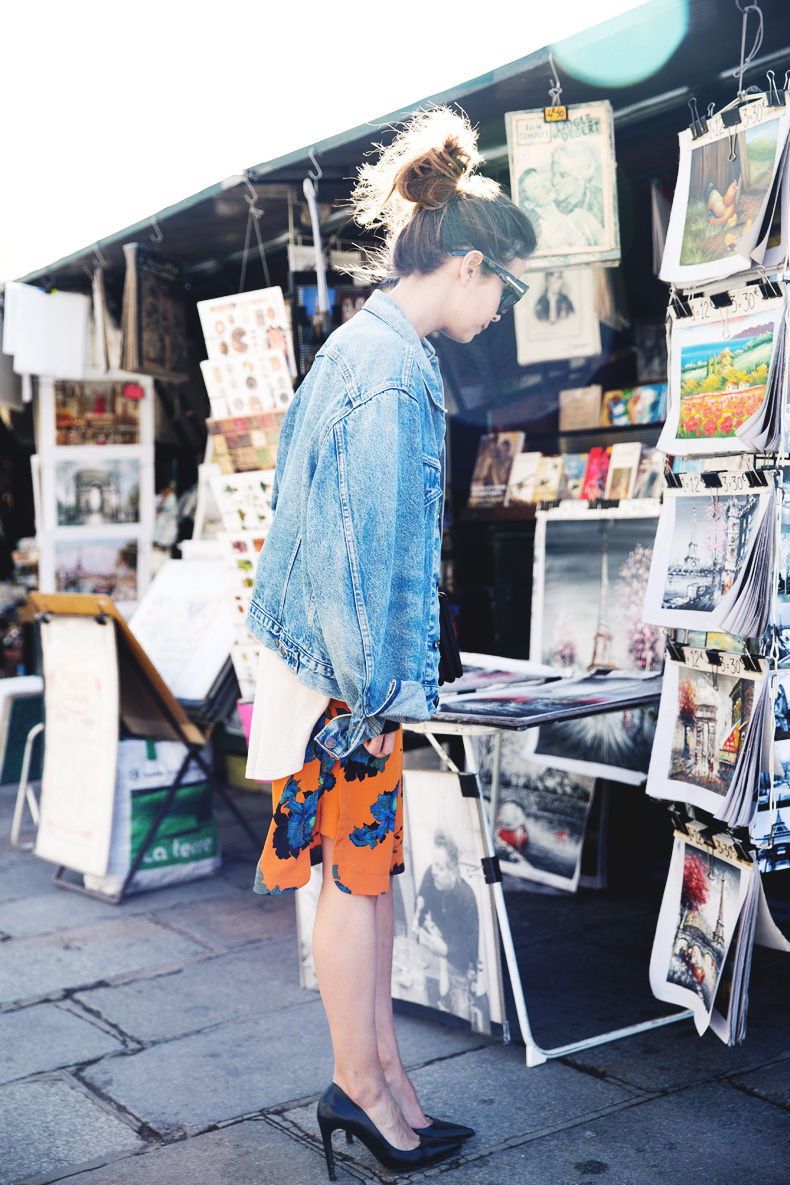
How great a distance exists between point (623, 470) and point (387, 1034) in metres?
2.32

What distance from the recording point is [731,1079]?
8.79 ft

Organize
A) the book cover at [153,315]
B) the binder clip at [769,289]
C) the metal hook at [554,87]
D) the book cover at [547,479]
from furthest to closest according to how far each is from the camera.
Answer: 1. the book cover at [153,315]
2. the book cover at [547,479]
3. the metal hook at [554,87]
4. the binder clip at [769,289]

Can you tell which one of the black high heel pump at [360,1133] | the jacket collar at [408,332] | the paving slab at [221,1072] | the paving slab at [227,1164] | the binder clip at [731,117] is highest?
the binder clip at [731,117]

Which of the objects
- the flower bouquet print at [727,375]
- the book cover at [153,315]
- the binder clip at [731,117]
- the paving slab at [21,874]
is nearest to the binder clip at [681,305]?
the flower bouquet print at [727,375]

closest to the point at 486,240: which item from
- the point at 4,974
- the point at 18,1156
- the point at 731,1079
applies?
the point at 731,1079

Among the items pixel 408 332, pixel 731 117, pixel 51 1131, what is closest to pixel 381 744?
pixel 408 332

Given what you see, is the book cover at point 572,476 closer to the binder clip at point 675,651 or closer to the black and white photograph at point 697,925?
the binder clip at point 675,651

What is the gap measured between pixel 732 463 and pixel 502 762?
80.6 inches

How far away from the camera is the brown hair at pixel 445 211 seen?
7.24 feet

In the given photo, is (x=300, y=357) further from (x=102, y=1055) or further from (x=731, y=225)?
(x=102, y=1055)

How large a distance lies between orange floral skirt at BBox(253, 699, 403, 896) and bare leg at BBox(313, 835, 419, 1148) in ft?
0.15

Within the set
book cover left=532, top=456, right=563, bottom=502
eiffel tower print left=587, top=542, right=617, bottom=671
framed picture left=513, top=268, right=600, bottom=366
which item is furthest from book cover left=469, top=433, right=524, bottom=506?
eiffel tower print left=587, top=542, right=617, bottom=671

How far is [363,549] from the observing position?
2014 mm

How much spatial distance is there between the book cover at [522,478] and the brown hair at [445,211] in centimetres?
212
